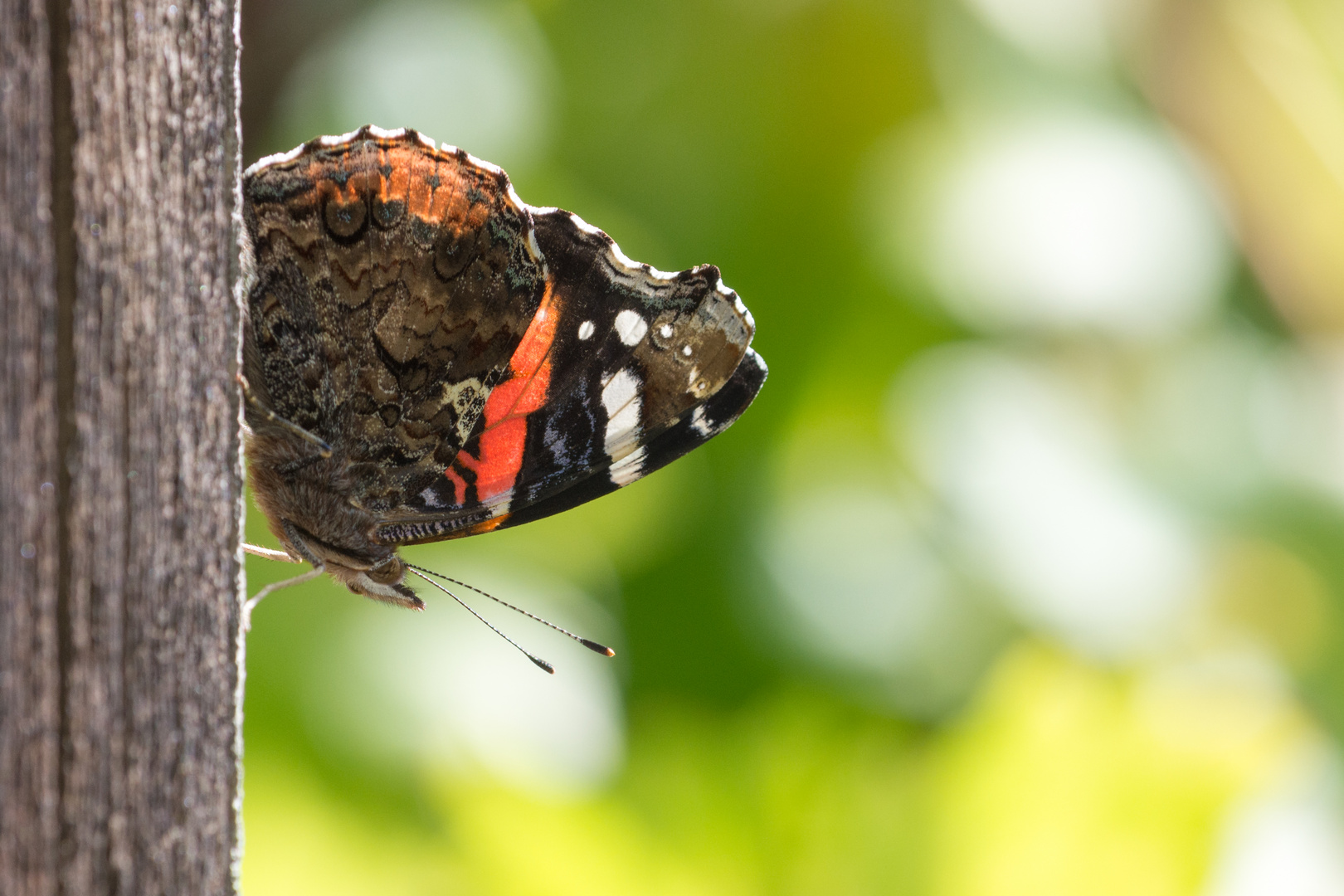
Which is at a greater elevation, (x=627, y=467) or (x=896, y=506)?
(x=627, y=467)

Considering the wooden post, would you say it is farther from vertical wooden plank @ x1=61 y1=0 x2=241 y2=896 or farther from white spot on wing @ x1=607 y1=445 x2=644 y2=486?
white spot on wing @ x1=607 y1=445 x2=644 y2=486

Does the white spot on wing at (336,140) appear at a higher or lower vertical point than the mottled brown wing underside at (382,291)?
higher

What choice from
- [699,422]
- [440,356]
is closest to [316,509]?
[440,356]

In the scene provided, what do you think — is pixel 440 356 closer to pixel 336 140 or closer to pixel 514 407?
pixel 514 407

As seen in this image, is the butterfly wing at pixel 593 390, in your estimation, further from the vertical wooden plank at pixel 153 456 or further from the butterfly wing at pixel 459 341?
the vertical wooden plank at pixel 153 456

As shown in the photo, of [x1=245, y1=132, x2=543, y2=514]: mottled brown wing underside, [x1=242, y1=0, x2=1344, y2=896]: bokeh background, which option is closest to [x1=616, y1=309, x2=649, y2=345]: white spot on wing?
[x1=245, y1=132, x2=543, y2=514]: mottled brown wing underside

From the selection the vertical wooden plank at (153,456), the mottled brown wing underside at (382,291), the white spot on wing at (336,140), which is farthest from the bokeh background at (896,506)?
the vertical wooden plank at (153,456)
